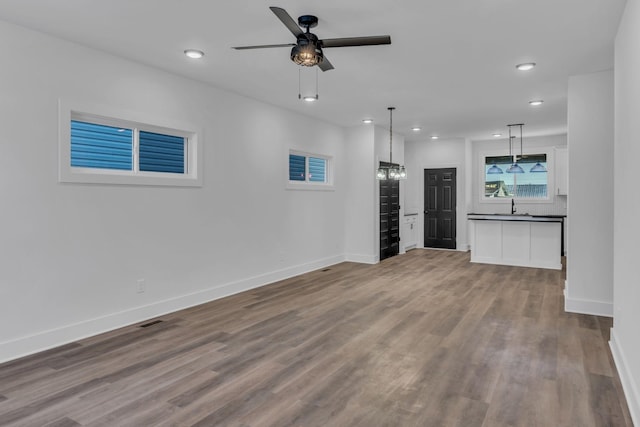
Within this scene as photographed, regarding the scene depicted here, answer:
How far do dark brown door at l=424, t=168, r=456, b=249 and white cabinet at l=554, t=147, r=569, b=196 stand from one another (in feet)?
7.55

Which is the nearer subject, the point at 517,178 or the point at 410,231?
the point at 517,178

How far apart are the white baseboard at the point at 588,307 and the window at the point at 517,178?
17.9 feet

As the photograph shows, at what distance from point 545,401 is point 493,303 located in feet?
8.17

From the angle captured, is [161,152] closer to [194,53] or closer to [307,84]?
[194,53]

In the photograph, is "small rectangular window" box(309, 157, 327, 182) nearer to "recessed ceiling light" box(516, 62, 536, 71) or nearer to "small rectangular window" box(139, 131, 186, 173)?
"small rectangular window" box(139, 131, 186, 173)

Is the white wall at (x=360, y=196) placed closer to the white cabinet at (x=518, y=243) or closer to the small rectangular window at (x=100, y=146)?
the white cabinet at (x=518, y=243)

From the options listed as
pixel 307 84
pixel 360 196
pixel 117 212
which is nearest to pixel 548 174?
pixel 360 196

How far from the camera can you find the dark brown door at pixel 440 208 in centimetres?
986

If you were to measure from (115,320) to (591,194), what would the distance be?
5.28 m

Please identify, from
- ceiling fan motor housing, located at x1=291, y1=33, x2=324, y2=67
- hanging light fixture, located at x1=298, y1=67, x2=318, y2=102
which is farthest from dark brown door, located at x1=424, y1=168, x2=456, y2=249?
ceiling fan motor housing, located at x1=291, y1=33, x2=324, y2=67

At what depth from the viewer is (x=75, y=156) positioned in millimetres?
3756

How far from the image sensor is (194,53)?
3.87 metres

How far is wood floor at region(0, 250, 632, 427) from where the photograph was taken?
7.89 feet

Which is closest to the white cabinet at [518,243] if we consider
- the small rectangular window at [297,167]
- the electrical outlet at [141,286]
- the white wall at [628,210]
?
the small rectangular window at [297,167]
